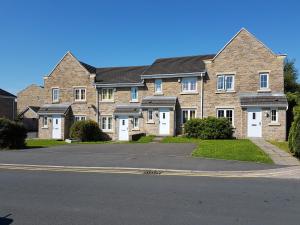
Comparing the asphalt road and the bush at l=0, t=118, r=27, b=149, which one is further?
the bush at l=0, t=118, r=27, b=149

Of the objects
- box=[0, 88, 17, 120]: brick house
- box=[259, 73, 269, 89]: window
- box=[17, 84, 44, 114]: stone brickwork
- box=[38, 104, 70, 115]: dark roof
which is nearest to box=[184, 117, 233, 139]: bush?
box=[259, 73, 269, 89]: window

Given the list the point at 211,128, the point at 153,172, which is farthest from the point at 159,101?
the point at 153,172

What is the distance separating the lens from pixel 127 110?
31859 millimetres

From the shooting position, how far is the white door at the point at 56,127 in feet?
113

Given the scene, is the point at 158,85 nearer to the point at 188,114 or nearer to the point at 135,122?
the point at 188,114

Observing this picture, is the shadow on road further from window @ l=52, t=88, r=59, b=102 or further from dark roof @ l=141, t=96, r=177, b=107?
window @ l=52, t=88, r=59, b=102

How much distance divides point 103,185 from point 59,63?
28.9m

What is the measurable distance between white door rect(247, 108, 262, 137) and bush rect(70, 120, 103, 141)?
591 inches

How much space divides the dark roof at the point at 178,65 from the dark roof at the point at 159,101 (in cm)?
266

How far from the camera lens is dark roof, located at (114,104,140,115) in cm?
3147

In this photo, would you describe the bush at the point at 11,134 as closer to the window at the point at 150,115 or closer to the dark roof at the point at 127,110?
the dark roof at the point at 127,110

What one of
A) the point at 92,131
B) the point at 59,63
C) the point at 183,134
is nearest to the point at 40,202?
the point at 183,134

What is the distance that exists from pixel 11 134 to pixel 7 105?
2515 cm

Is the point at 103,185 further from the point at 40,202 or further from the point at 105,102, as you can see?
the point at 105,102
